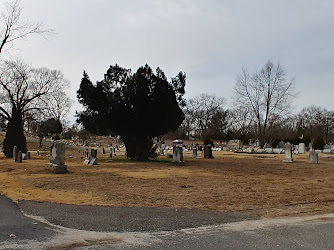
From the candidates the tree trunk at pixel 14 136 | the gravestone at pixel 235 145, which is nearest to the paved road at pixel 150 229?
the tree trunk at pixel 14 136

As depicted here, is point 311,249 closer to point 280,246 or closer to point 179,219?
point 280,246

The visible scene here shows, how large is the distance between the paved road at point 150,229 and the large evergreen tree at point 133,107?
16.1 m

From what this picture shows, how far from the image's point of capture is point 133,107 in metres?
23.5

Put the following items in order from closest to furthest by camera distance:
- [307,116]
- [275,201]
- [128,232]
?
[128,232]
[275,201]
[307,116]

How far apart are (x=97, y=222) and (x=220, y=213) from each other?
266 centimetres

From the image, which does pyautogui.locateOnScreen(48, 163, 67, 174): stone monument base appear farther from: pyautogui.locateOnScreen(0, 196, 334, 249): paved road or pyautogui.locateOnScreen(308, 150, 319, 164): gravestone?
pyautogui.locateOnScreen(308, 150, 319, 164): gravestone

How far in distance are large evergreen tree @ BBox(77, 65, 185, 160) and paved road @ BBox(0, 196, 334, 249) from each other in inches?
635

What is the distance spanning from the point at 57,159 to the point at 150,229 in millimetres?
10912

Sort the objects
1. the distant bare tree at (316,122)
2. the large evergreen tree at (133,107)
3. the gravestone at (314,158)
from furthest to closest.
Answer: the distant bare tree at (316,122)
the gravestone at (314,158)
the large evergreen tree at (133,107)

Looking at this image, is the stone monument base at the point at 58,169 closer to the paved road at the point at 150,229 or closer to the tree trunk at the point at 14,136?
the paved road at the point at 150,229

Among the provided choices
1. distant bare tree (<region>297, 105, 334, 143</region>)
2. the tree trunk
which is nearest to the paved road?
the tree trunk

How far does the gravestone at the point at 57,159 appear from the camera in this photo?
50.1ft

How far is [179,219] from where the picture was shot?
639cm

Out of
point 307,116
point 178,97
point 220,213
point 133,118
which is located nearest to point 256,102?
point 178,97
